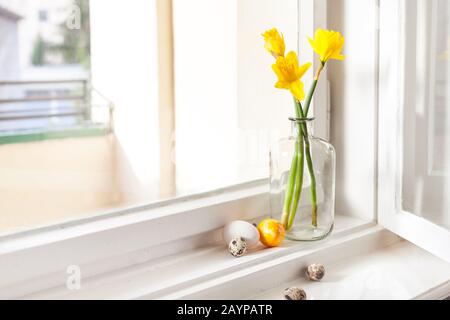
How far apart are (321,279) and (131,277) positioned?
1.14 ft

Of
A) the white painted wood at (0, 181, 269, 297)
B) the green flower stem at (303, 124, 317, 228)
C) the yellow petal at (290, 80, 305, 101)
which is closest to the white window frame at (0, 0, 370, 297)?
the white painted wood at (0, 181, 269, 297)

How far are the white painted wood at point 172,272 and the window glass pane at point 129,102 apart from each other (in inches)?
4.7

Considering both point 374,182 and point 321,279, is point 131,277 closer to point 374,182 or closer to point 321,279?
point 321,279

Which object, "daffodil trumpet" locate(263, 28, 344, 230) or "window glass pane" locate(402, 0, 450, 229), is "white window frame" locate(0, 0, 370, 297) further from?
"window glass pane" locate(402, 0, 450, 229)

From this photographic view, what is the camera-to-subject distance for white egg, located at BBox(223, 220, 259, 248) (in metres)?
1.20

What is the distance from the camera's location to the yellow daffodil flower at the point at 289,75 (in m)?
1.18

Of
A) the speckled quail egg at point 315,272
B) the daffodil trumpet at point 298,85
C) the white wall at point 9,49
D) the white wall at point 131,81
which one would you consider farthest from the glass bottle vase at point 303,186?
the white wall at point 9,49

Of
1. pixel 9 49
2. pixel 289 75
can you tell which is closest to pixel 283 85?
pixel 289 75

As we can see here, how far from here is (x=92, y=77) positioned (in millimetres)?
1271

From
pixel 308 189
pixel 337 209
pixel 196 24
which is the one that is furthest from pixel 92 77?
pixel 337 209

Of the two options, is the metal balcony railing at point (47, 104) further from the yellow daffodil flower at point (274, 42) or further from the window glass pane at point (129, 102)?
the yellow daffodil flower at point (274, 42)

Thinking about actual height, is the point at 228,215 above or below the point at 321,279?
above
